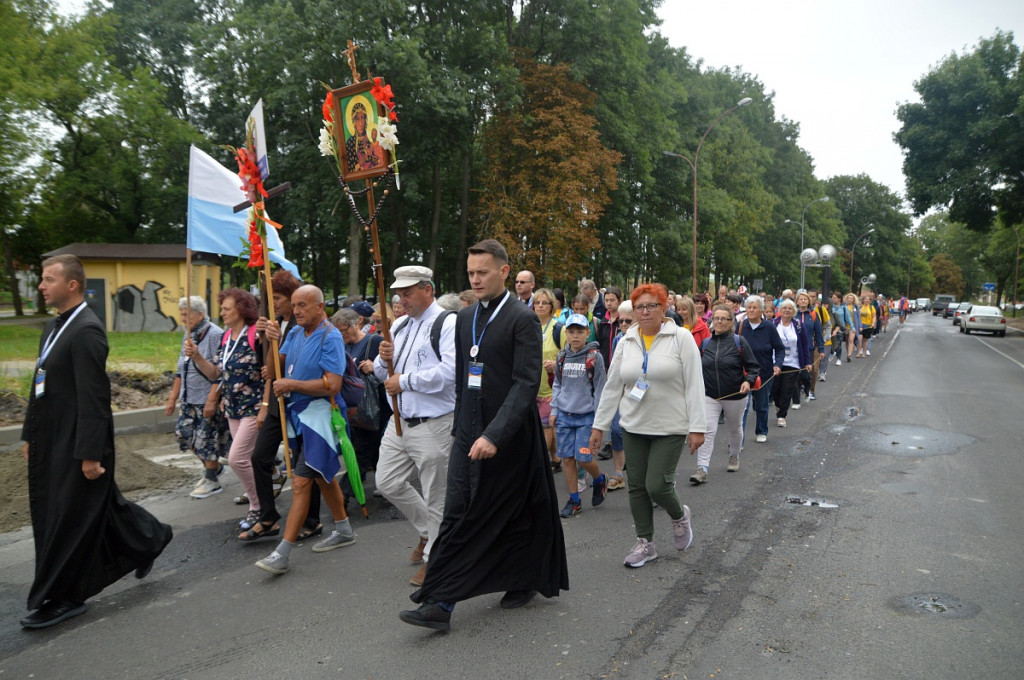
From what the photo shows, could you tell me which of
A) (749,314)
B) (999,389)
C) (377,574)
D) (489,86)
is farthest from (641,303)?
(489,86)

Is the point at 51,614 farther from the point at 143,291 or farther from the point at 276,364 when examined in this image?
the point at 143,291

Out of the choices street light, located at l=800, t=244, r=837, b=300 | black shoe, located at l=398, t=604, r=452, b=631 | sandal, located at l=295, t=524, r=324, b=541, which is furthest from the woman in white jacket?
street light, located at l=800, t=244, r=837, b=300

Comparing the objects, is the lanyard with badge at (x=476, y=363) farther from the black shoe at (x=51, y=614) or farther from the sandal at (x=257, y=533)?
the black shoe at (x=51, y=614)

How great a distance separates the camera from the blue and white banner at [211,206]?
23.1ft

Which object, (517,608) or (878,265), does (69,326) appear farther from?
(878,265)

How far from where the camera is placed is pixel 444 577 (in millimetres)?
3871

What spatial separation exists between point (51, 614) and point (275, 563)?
1.23m

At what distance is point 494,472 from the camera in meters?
3.96

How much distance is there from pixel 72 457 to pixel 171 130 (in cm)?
3026

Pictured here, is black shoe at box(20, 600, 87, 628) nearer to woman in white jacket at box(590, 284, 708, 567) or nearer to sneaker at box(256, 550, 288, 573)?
sneaker at box(256, 550, 288, 573)

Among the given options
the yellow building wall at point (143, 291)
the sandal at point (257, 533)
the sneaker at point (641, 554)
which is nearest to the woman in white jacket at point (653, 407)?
the sneaker at point (641, 554)

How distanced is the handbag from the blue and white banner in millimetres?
1889

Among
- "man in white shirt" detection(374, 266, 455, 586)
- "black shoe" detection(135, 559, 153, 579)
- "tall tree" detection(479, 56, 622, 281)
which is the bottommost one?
"black shoe" detection(135, 559, 153, 579)

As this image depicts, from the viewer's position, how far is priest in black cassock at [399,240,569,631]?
12.7 ft
